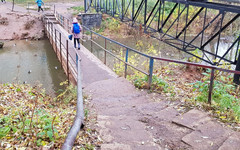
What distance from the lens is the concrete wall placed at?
25.3m

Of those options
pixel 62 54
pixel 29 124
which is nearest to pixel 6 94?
pixel 29 124

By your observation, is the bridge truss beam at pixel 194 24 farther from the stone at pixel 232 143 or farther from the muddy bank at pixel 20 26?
the muddy bank at pixel 20 26

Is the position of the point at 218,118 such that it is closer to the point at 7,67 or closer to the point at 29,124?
the point at 29,124

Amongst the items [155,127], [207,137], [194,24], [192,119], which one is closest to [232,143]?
[207,137]

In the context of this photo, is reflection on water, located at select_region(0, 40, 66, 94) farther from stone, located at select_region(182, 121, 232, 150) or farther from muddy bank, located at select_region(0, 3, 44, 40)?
stone, located at select_region(182, 121, 232, 150)

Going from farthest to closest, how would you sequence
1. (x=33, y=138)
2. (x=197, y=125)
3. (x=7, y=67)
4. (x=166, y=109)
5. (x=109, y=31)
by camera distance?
(x=109, y=31) → (x=7, y=67) → (x=166, y=109) → (x=197, y=125) → (x=33, y=138)

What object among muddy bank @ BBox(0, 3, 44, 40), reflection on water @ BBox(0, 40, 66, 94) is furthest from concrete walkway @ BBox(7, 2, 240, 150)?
muddy bank @ BBox(0, 3, 44, 40)

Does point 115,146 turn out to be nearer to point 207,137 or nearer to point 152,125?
point 152,125

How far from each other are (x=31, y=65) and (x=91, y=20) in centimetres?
1323

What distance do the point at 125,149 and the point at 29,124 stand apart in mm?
1764

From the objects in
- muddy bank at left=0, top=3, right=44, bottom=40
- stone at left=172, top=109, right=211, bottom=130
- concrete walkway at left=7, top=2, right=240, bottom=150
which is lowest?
concrete walkway at left=7, top=2, right=240, bottom=150

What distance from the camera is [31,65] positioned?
46.0 feet

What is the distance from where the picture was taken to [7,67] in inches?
532

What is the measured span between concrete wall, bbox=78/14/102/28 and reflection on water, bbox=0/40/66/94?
6655 millimetres
